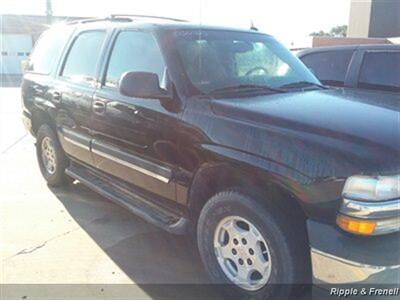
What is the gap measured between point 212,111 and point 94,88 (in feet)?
5.32

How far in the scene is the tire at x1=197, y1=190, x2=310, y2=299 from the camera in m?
2.54

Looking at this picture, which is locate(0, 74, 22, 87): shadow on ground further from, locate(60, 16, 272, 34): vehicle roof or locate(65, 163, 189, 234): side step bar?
locate(65, 163, 189, 234): side step bar

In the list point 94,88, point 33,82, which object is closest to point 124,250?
point 94,88

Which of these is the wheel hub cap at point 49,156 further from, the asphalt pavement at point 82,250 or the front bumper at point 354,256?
the front bumper at point 354,256

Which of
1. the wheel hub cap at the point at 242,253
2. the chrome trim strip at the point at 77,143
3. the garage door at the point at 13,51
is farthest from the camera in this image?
the garage door at the point at 13,51

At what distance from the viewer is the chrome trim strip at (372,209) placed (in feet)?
7.53

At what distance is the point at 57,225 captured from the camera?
4316 mm

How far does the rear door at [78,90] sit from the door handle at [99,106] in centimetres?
A: 10

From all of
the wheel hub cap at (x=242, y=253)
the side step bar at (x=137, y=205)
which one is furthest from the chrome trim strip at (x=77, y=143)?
the wheel hub cap at (x=242, y=253)

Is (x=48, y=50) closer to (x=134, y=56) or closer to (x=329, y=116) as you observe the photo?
(x=134, y=56)

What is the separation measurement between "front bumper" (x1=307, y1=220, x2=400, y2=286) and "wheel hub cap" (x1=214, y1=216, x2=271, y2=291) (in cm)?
38

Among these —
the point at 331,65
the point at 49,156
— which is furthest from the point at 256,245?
the point at 331,65

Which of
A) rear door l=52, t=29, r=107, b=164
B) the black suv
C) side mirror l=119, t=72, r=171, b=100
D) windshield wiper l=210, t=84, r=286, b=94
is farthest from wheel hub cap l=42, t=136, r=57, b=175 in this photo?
windshield wiper l=210, t=84, r=286, b=94

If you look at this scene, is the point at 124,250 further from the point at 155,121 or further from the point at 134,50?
the point at 134,50
